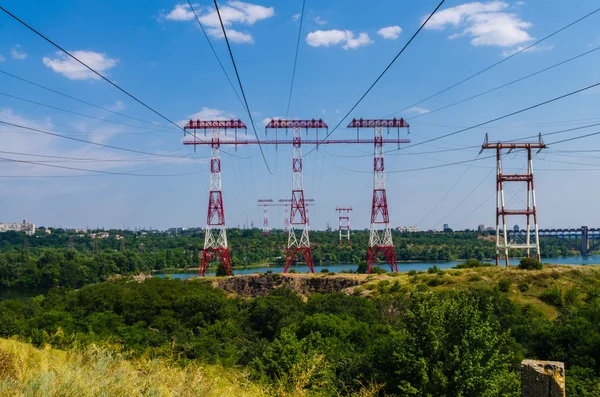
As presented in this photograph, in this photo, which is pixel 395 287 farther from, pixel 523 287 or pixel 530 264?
pixel 530 264

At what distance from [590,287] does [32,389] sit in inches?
1074

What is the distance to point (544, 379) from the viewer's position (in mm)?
6711

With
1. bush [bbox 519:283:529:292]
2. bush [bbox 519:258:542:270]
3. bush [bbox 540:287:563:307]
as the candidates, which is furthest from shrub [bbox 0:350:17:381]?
bush [bbox 519:258:542:270]

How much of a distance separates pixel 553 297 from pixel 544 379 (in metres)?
19.9

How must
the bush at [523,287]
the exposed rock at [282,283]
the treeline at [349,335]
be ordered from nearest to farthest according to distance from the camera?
the treeline at [349,335]
the bush at [523,287]
the exposed rock at [282,283]

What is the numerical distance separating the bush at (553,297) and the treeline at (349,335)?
542 mm

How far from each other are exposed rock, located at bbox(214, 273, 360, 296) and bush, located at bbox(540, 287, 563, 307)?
1197 centimetres

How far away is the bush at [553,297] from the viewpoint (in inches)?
930

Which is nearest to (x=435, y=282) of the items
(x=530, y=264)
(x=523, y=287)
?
(x=523, y=287)

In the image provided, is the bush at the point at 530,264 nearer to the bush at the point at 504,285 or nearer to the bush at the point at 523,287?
the bush at the point at 523,287

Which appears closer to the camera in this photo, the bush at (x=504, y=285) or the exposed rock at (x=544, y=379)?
the exposed rock at (x=544, y=379)

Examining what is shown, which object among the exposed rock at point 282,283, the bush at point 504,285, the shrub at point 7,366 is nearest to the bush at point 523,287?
the bush at point 504,285

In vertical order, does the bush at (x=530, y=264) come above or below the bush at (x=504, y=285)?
above

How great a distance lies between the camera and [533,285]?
26031 millimetres
